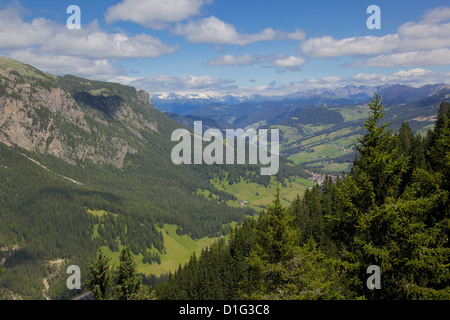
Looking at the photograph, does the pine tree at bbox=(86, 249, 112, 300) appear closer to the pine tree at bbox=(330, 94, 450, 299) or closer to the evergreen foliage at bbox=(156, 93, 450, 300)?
the evergreen foliage at bbox=(156, 93, 450, 300)

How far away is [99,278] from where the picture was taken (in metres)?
39.8

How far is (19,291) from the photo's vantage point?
187500mm

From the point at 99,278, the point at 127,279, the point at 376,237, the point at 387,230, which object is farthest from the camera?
the point at 127,279

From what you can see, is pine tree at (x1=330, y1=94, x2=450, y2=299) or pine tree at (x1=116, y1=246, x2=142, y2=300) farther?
pine tree at (x1=116, y1=246, x2=142, y2=300)

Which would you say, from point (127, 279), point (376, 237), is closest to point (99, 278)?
point (127, 279)

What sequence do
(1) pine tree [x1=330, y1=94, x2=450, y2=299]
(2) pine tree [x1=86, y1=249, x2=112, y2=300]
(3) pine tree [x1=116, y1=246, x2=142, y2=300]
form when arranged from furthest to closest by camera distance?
(3) pine tree [x1=116, y1=246, x2=142, y2=300]
(2) pine tree [x1=86, y1=249, x2=112, y2=300]
(1) pine tree [x1=330, y1=94, x2=450, y2=299]

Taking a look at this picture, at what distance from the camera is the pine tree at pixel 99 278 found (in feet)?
128

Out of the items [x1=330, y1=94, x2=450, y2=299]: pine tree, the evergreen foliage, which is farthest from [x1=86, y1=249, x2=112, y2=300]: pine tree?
[x1=330, y1=94, x2=450, y2=299]: pine tree

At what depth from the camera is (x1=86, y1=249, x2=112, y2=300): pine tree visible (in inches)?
1539

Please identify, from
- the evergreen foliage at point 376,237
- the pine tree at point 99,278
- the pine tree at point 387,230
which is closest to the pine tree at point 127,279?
the pine tree at point 99,278

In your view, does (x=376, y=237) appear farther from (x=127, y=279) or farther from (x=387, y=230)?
(x=127, y=279)

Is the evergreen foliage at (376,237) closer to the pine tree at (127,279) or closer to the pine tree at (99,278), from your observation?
the pine tree at (99,278)

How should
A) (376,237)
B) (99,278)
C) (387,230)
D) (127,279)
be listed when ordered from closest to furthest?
(387,230)
(376,237)
(99,278)
(127,279)
